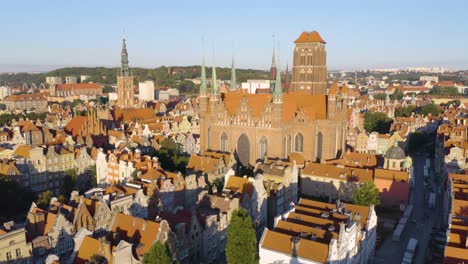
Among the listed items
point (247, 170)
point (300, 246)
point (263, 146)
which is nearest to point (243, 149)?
point (263, 146)

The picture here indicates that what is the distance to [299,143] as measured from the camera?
7831 centimetres

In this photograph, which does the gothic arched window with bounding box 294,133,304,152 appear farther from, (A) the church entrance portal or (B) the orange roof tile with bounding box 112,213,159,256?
(B) the orange roof tile with bounding box 112,213,159,256

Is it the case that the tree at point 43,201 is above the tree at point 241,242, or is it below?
below

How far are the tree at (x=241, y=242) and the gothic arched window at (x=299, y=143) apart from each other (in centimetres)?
4207

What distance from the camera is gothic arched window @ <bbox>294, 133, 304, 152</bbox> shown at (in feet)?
255

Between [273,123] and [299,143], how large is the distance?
8231mm

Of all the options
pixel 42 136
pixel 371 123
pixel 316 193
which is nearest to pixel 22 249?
pixel 316 193

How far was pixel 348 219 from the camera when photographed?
41.8 metres

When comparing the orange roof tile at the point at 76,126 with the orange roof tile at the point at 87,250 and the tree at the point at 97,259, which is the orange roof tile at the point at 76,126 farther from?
the tree at the point at 97,259

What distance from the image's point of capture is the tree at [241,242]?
37.3m

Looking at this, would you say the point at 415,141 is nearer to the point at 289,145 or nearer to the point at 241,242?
the point at 289,145

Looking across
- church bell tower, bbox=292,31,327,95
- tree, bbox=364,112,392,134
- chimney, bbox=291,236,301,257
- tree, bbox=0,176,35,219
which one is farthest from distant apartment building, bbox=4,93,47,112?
chimney, bbox=291,236,301,257

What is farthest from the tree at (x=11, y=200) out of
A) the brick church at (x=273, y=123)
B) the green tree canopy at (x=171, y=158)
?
the brick church at (x=273, y=123)

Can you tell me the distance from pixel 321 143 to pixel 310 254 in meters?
43.7
